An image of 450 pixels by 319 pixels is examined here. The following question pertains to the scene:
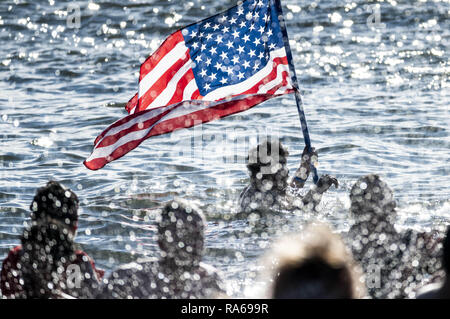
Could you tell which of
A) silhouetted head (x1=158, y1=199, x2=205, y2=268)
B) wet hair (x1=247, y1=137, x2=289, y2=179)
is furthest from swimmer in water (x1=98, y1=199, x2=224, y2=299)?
wet hair (x1=247, y1=137, x2=289, y2=179)

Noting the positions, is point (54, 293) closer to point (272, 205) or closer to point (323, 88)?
point (272, 205)

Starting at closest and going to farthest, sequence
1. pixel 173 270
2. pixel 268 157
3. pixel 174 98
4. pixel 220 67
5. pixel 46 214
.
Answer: pixel 173 270, pixel 46 214, pixel 174 98, pixel 268 157, pixel 220 67

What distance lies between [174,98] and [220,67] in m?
0.65

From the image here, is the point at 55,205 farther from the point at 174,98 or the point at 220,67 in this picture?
the point at 220,67

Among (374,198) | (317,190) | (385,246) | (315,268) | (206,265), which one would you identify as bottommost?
(317,190)

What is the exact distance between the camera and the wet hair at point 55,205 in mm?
6211

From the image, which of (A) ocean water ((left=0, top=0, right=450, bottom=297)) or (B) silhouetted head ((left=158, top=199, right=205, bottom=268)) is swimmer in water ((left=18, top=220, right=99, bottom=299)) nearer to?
(B) silhouetted head ((left=158, top=199, right=205, bottom=268))

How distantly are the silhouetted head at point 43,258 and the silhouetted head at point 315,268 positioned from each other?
261 cm

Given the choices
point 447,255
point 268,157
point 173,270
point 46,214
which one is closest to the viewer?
point 447,255

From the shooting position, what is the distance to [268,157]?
374 inches

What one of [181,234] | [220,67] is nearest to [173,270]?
[181,234]

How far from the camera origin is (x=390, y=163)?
44.9 feet

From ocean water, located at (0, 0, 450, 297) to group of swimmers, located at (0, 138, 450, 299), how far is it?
1576 millimetres
